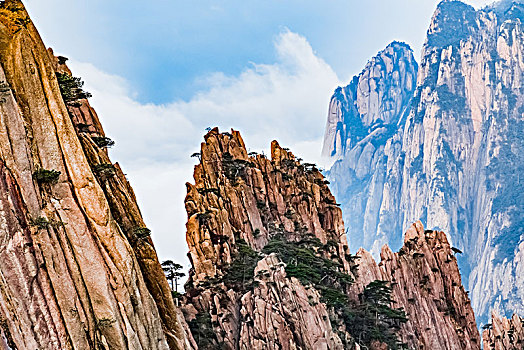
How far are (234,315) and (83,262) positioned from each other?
86.8 feet

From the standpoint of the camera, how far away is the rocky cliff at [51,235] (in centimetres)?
2103

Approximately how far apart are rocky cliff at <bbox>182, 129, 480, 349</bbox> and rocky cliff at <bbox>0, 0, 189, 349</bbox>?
19234 millimetres

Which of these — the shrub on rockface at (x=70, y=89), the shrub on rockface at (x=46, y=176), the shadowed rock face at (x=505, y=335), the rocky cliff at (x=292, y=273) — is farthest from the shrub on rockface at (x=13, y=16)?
the shadowed rock face at (x=505, y=335)

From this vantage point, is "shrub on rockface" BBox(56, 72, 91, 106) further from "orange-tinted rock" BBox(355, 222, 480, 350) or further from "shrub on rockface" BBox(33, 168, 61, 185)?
"orange-tinted rock" BBox(355, 222, 480, 350)

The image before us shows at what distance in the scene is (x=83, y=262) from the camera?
23.6 metres

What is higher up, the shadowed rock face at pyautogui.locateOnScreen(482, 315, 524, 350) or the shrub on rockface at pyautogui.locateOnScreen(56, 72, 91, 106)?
the shrub on rockface at pyautogui.locateOnScreen(56, 72, 91, 106)

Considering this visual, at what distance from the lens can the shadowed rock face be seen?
7794 centimetres

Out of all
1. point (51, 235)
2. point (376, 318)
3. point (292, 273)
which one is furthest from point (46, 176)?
point (376, 318)

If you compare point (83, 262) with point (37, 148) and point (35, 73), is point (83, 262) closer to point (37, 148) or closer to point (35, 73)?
point (37, 148)

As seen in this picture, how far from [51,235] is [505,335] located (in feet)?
246

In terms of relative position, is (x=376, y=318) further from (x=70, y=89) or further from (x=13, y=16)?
(x=13, y=16)

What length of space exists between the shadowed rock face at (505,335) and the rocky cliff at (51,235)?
6539 centimetres

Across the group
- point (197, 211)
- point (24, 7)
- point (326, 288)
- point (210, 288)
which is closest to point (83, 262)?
point (24, 7)

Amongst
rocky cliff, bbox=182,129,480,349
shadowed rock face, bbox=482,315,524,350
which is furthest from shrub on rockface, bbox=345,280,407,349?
shadowed rock face, bbox=482,315,524,350
